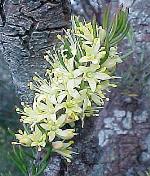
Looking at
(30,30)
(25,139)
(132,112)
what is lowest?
(132,112)

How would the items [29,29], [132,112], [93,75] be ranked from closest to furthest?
[93,75] < [29,29] < [132,112]

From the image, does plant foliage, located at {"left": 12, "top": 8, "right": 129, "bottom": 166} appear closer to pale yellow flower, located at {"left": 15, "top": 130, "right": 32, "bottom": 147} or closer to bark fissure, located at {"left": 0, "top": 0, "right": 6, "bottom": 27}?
pale yellow flower, located at {"left": 15, "top": 130, "right": 32, "bottom": 147}

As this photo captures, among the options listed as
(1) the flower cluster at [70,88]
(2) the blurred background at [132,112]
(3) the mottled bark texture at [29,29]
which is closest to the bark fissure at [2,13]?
(3) the mottled bark texture at [29,29]

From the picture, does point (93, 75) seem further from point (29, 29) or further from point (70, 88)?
point (29, 29)

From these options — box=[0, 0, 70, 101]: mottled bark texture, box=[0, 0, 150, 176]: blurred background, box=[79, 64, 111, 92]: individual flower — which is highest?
box=[0, 0, 70, 101]: mottled bark texture

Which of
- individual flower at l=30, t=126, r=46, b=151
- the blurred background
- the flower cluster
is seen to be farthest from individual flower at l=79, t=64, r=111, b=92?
the blurred background

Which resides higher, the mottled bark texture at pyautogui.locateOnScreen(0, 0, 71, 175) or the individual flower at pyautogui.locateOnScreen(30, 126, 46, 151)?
the mottled bark texture at pyautogui.locateOnScreen(0, 0, 71, 175)

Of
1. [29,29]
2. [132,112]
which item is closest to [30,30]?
[29,29]

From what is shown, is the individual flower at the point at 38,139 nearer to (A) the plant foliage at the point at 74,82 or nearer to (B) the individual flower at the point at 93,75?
(A) the plant foliage at the point at 74,82
